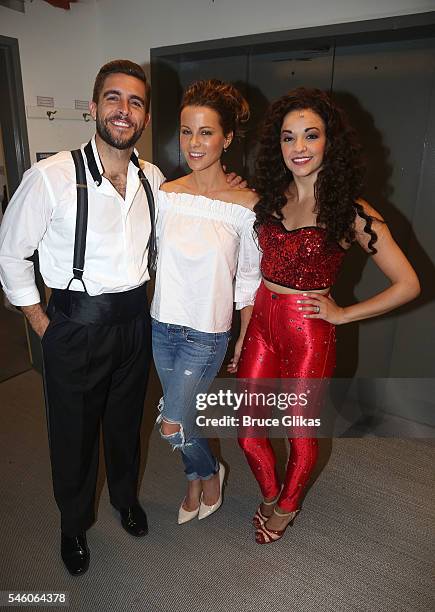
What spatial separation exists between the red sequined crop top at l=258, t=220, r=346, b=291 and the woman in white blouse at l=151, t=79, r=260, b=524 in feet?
0.30

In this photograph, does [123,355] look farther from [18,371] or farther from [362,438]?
[18,371]

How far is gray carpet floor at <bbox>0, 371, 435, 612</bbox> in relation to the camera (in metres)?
1.75

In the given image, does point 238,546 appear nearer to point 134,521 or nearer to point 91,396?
point 134,521

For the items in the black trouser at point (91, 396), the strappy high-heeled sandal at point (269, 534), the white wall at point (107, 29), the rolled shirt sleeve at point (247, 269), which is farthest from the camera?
the white wall at point (107, 29)

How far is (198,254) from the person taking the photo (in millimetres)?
1668

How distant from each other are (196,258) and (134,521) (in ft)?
4.10

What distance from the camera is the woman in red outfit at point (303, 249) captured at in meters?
1.67

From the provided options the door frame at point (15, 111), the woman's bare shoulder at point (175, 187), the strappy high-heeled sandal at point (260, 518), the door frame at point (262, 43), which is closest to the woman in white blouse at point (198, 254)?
the woman's bare shoulder at point (175, 187)

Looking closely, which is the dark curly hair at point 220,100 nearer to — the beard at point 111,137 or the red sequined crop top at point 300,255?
the beard at point 111,137

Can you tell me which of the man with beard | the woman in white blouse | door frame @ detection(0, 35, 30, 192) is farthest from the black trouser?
door frame @ detection(0, 35, 30, 192)

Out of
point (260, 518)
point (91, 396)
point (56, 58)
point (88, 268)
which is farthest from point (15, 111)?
point (260, 518)

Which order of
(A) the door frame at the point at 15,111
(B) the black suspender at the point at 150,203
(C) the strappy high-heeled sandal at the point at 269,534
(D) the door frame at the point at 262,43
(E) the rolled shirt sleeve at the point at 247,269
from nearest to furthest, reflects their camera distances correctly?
(B) the black suspender at the point at 150,203 → (E) the rolled shirt sleeve at the point at 247,269 → (C) the strappy high-heeled sandal at the point at 269,534 → (D) the door frame at the point at 262,43 → (A) the door frame at the point at 15,111

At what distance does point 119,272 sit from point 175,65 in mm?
2217

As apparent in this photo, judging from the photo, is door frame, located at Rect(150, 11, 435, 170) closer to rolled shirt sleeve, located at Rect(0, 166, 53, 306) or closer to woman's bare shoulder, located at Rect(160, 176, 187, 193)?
woman's bare shoulder, located at Rect(160, 176, 187, 193)
